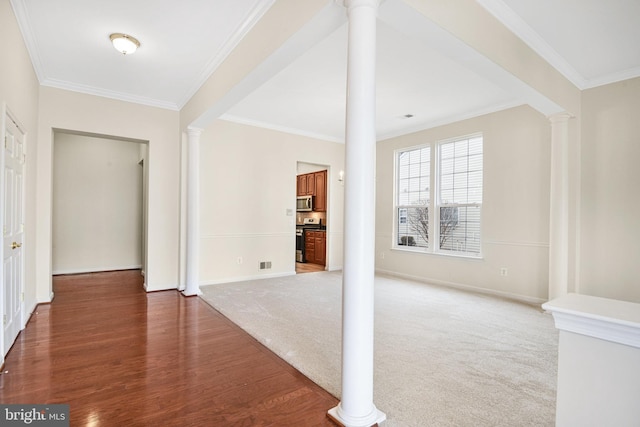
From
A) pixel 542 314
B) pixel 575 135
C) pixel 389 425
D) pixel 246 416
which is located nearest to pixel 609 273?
pixel 542 314

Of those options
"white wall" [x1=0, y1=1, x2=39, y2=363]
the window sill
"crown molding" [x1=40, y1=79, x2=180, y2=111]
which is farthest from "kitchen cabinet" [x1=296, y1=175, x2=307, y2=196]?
"white wall" [x1=0, y1=1, x2=39, y2=363]

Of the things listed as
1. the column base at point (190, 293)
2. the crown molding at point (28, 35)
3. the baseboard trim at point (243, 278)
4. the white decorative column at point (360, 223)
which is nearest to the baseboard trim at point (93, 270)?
the baseboard trim at point (243, 278)

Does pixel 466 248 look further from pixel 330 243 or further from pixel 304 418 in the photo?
pixel 304 418

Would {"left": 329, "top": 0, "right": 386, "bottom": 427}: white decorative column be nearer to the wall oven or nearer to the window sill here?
the window sill

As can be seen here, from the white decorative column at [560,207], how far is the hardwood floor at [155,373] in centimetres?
351

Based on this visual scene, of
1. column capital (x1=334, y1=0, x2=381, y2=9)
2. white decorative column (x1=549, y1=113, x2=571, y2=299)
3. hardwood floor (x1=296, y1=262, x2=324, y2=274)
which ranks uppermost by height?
column capital (x1=334, y1=0, x2=381, y2=9)

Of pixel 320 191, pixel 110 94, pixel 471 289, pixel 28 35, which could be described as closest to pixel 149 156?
pixel 110 94

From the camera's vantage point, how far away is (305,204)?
8367 mm

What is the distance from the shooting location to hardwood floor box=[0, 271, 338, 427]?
6.46 ft

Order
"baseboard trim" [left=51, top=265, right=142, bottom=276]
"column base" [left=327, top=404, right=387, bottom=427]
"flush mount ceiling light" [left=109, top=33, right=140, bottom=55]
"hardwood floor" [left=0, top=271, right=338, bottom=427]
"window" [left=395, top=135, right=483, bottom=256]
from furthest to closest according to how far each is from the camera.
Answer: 1. "baseboard trim" [left=51, top=265, right=142, bottom=276]
2. "window" [left=395, top=135, right=483, bottom=256]
3. "flush mount ceiling light" [left=109, top=33, right=140, bottom=55]
4. "hardwood floor" [left=0, top=271, right=338, bottom=427]
5. "column base" [left=327, top=404, right=387, bottom=427]

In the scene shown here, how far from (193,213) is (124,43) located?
7.67ft

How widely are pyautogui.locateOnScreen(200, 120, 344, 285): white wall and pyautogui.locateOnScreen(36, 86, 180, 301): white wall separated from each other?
0.48 m

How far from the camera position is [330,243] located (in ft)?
23.2

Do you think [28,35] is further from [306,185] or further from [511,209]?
[511,209]
